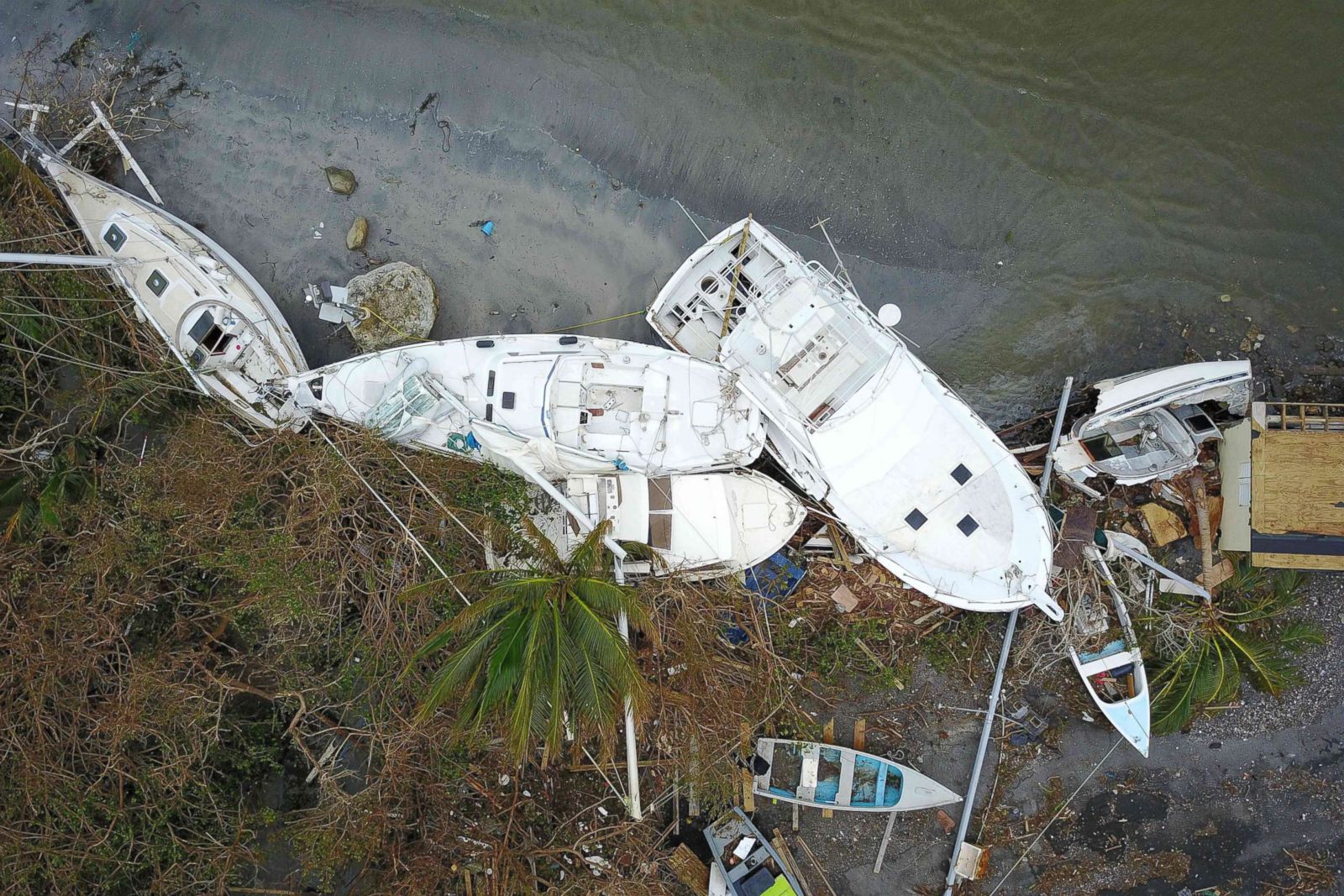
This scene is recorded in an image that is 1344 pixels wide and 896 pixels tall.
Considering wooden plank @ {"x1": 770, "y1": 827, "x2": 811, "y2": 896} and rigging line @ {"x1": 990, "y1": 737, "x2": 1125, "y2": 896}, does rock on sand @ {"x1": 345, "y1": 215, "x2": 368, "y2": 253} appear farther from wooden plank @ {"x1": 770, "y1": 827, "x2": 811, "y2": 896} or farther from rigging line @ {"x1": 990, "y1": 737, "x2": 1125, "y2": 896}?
rigging line @ {"x1": 990, "y1": 737, "x2": 1125, "y2": 896}

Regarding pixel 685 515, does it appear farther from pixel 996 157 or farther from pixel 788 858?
pixel 996 157

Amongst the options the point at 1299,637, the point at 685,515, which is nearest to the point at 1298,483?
the point at 1299,637

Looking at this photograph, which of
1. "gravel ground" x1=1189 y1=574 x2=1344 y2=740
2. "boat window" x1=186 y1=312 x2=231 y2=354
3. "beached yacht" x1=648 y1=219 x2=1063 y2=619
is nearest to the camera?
"beached yacht" x1=648 y1=219 x2=1063 y2=619

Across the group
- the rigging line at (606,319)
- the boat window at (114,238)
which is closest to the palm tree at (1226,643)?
the rigging line at (606,319)

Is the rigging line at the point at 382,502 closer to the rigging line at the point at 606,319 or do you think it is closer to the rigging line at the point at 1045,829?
the rigging line at the point at 606,319

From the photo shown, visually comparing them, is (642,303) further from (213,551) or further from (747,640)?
(213,551)

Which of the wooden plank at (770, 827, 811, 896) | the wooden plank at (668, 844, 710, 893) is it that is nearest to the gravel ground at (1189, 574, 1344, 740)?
the wooden plank at (770, 827, 811, 896)

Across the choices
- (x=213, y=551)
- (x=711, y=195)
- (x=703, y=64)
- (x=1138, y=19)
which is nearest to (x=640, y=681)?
(x=213, y=551)
